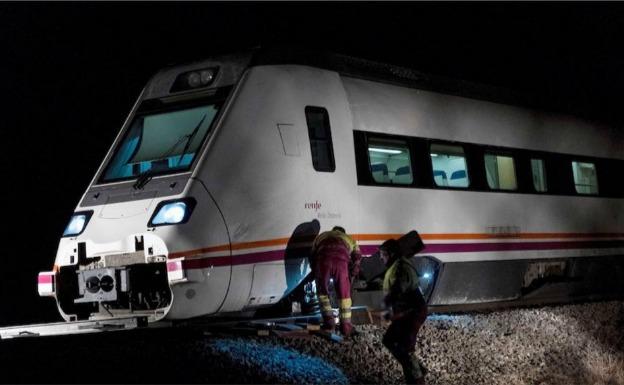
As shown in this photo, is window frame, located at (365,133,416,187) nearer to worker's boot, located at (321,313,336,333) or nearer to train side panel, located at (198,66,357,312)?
train side panel, located at (198,66,357,312)

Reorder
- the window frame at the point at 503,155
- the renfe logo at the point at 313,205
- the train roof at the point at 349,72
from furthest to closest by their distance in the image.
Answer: the window frame at the point at 503,155
the train roof at the point at 349,72
the renfe logo at the point at 313,205

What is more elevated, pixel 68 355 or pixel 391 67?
pixel 391 67

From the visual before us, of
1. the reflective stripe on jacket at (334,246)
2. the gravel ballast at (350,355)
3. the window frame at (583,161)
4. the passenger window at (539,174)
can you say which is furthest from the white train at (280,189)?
the window frame at (583,161)

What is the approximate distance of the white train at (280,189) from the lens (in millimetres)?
10297

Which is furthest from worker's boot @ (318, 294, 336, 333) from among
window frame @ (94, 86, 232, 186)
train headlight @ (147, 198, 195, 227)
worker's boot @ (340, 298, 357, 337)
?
window frame @ (94, 86, 232, 186)

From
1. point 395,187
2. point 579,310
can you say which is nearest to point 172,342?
point 395,187

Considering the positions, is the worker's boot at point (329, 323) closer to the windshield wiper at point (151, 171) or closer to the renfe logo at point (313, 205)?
the renfe logo at point (313, 205)

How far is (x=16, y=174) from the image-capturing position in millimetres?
20297

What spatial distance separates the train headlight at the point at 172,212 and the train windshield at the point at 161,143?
0.50m

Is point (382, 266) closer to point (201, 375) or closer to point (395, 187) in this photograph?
point (395, 187)

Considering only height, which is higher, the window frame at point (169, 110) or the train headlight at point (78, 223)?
the window frame at point (169, 110)

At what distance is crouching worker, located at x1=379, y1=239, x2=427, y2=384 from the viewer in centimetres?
979

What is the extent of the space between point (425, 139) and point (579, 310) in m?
4.42

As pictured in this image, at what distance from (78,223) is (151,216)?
46.4 inches
